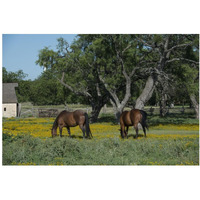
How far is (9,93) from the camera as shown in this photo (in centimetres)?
3431

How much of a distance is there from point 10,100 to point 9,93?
111cm

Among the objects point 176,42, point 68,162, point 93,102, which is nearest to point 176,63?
point 176,42

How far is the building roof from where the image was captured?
33.5 m

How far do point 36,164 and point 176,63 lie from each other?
1771cm

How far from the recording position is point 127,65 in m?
24.0

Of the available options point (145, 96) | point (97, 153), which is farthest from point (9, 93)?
point (97, 153)

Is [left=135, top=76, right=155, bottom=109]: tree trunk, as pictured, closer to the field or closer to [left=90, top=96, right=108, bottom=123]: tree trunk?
[left=90, top=96, right=108, bottom=123]: tree trunk

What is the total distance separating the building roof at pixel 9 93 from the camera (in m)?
33.5

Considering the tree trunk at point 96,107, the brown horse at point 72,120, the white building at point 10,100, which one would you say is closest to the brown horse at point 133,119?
the brown horse at point 72,120

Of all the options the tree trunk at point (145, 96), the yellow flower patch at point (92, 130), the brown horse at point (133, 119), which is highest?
the tree trunk at point (145, 96)

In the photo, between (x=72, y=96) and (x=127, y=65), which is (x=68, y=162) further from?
(x=72, y=96)

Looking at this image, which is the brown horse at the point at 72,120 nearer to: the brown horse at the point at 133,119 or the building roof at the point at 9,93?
the brown horse at the point at 133,119

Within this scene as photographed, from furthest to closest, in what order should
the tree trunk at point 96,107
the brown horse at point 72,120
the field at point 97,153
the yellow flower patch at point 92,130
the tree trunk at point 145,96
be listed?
the tree trunk at point 96,107, the tree trunk at point 145,96, the yellow flower patch at point 92,130, the brown horse at point 72,120, the field at point 97,153

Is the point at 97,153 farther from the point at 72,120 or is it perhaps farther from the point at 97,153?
the point at 72,120
